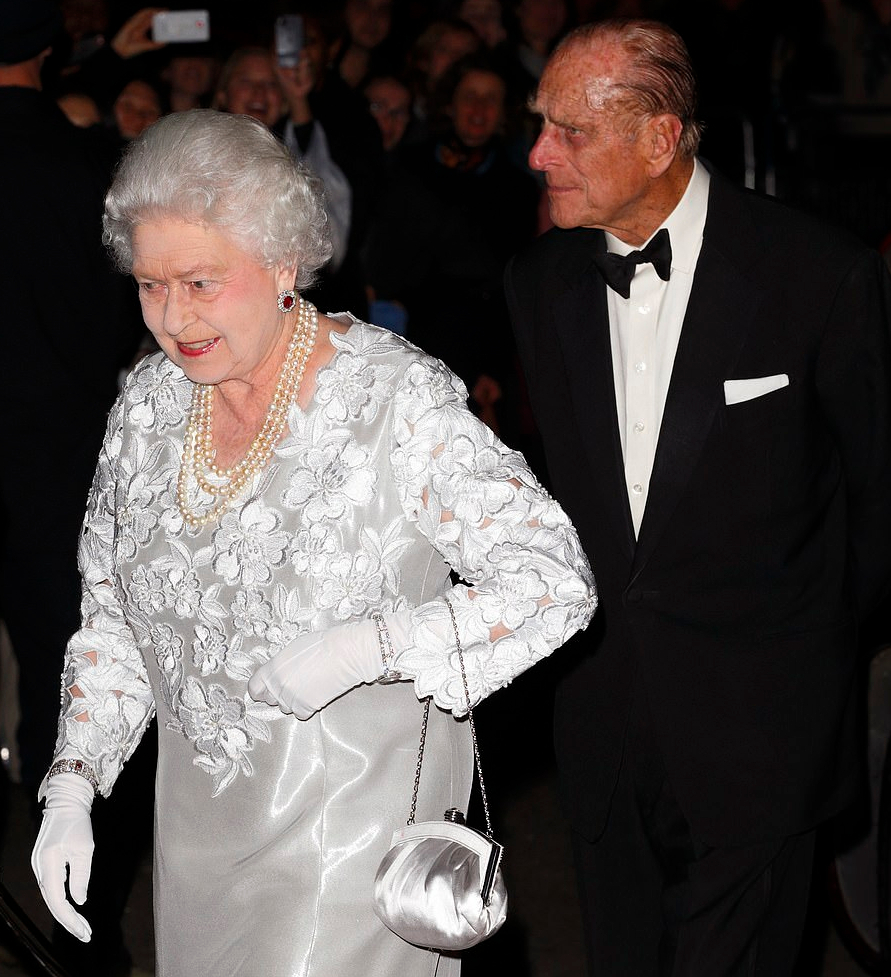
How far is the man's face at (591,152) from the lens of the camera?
2.48 meters

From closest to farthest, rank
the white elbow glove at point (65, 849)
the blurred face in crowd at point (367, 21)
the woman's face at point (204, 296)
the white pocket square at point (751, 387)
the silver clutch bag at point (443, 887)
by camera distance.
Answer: the silver clutch bag at point (443, 887)
the woman's face at point (204, 296)
the white elbow glove at point (65, 849)
the white pocket square at point (751, 387)
the blurred face in crowd at point (367, 21)

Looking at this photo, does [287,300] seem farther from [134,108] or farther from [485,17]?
[485,17]

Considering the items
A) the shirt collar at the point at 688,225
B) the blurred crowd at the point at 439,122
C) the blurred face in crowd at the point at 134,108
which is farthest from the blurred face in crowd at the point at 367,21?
the shirt collar at the point at 688,225

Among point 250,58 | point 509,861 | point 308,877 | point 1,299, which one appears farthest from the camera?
point 250,58

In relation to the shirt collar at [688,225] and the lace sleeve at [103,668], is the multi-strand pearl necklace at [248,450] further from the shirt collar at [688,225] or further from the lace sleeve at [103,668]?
the shirt collar at [688,225]

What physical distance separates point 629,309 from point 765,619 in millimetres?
561

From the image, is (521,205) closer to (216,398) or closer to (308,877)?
(216,398)

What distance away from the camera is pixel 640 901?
268cm

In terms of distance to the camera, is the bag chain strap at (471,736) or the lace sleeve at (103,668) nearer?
the bag chain strap at (471,736)

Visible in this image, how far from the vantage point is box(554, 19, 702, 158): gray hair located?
98.3 inches

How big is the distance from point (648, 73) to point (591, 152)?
0.55ft

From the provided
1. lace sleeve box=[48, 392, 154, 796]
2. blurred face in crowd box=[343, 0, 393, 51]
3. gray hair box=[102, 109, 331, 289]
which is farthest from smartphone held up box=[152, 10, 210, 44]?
gray hair box=[102, 109, 331, 289]

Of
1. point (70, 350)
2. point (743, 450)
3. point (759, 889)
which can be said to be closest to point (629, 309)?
point (743, 450)
